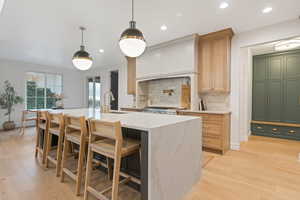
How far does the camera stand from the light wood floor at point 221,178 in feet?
→ 5.75

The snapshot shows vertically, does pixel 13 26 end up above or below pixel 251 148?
above

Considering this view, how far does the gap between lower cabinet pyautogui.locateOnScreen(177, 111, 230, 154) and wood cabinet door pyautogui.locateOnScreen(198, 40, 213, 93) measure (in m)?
0.70

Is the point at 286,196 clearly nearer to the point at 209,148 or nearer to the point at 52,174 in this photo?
the point at 209,148

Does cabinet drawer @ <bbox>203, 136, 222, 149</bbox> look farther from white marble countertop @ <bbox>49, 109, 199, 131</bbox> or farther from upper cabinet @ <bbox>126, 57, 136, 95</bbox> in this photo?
upper cabinet @ <bbox>126, 57, 136, 95</bbox>

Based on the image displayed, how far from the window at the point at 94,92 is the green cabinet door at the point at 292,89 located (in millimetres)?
6799

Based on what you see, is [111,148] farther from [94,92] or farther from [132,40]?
[94,92]

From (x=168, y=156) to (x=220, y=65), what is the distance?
106 inches

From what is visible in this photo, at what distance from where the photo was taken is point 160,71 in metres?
4.05

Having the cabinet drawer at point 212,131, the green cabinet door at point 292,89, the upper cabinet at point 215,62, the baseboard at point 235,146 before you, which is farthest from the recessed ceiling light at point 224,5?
the green cabinet door at point 292,89

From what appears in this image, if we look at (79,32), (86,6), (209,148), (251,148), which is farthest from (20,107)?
A: (251,148)

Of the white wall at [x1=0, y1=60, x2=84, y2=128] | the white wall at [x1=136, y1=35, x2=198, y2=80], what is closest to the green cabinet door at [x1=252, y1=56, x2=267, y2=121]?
the white wall at [x1=136, y1=35, x2=198, y2=80]

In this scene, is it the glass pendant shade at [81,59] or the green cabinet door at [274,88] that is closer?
the glass pendant shade at [81,59]

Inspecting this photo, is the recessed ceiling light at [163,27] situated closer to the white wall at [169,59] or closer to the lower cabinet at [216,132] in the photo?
the white wall at [169,59]

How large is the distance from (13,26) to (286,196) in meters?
5.15
